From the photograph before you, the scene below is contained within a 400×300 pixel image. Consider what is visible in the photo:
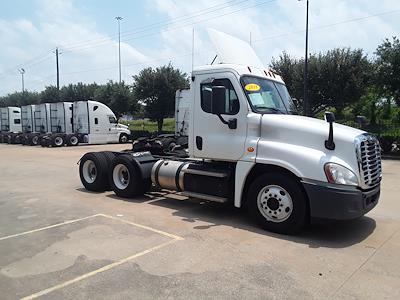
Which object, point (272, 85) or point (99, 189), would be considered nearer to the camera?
point (272, 85)

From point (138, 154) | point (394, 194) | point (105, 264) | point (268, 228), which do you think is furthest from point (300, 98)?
point (105, 264)

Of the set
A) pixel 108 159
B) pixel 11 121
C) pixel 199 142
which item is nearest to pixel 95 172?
pixel 108 159

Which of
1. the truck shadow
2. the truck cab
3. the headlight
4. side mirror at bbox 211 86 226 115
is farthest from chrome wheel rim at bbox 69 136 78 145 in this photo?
the headlight

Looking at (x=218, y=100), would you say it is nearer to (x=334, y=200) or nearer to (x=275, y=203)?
(x=275, y=203)

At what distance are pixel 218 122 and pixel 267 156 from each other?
1.20 metres

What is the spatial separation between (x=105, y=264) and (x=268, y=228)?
2.69 metres

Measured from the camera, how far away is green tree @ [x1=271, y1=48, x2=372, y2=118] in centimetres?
2816

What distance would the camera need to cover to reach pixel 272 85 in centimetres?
733

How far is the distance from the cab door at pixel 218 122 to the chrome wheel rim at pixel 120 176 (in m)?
2.31

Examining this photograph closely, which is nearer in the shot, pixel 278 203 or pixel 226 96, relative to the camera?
pixel 278 203

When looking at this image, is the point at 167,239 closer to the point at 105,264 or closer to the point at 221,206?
the point at 105,264

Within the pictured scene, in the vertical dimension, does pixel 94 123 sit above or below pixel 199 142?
above

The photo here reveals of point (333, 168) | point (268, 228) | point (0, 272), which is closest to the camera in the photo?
point (0, 272)

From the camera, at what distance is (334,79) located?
28844mm
